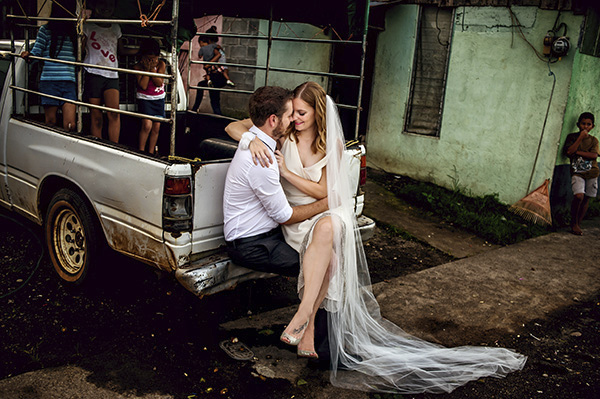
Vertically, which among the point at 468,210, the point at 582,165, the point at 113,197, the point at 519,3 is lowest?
the point at 468,210

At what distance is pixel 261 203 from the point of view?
365 cm

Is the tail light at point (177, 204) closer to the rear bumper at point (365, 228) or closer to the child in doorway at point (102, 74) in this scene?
the rear bumper at point (365, 228)

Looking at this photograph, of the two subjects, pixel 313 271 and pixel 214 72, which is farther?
pixel 214 72

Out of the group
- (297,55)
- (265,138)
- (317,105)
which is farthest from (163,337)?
(297,55)

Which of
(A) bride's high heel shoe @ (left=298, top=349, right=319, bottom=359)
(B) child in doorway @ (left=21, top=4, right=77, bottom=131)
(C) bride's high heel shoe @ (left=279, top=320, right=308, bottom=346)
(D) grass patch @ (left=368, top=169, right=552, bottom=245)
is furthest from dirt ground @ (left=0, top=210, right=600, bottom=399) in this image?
(D) grass patch @ (left=368, top=169, right=552, bottom=245)

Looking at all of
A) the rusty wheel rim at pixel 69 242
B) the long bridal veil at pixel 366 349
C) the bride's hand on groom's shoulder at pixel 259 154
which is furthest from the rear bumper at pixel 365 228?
the rusty wheel rim at pixel 69 242

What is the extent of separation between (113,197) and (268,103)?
1.27 meters

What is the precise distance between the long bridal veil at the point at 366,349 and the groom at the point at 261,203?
319mm

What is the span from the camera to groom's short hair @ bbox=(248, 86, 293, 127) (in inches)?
142

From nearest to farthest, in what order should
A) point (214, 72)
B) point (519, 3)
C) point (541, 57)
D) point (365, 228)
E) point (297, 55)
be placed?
point (365, 228) → point (541, 57) → point (519, 3) → point (297, 55) → point (214, 72)

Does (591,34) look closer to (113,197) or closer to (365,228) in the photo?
(365,228)

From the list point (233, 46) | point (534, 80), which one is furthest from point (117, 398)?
point (233, 46)

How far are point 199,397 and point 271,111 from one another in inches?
73.6

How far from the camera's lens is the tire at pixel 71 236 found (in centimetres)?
399
